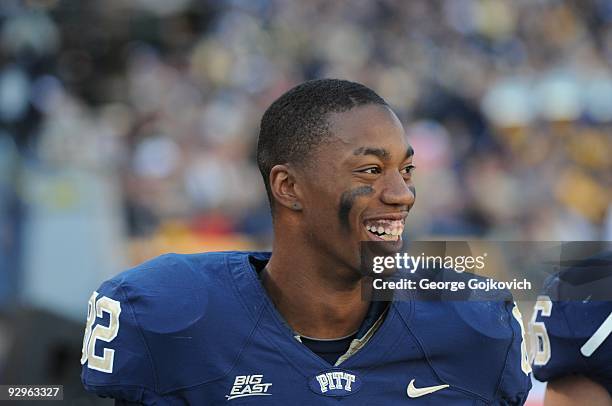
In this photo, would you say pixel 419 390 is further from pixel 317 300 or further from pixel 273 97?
pixel 273 97

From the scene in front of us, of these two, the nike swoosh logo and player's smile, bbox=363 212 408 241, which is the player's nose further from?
the nike swoosh logo

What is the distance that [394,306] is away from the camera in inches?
99.1

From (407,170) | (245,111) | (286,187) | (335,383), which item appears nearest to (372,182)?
(407,170)

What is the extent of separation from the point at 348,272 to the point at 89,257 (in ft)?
11.6

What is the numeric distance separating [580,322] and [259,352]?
2.86ft

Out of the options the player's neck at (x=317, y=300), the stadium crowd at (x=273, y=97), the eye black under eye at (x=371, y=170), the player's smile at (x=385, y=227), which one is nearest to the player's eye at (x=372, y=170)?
the eye black under eye at (x=371, y=170)

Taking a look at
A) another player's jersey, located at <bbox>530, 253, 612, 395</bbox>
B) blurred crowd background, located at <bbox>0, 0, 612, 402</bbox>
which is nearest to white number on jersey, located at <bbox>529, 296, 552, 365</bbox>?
another player's jersey, located at <bbox>530, 253, 612, 395</bbox>

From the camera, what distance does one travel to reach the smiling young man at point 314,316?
2.37 meters

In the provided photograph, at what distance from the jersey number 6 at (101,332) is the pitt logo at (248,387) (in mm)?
285

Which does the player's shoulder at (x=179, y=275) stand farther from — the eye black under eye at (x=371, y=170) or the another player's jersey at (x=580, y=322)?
the another player's jersey at (x=580, y=322)

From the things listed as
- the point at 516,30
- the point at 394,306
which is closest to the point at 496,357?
the point at 394,306

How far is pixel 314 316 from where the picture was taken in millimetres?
2529

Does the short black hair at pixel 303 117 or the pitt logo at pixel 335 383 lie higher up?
the short black hair at pixel 303 117

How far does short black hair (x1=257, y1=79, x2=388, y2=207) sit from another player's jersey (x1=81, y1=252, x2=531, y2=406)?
32 centimetres
